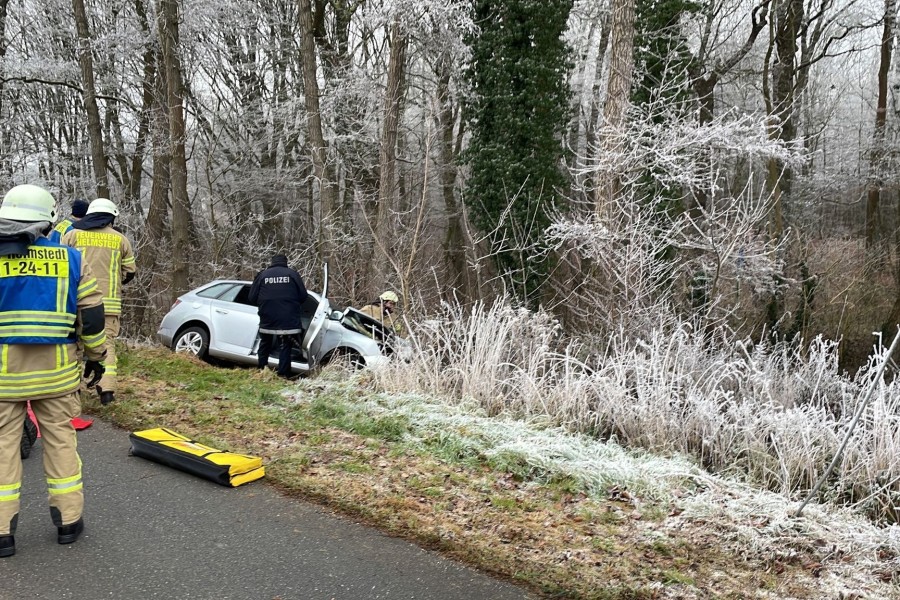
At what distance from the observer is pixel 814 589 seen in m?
3.63

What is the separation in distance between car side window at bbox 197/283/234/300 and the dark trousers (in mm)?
1726

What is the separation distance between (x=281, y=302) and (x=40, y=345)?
5231 mm

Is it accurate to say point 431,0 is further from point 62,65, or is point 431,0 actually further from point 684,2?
point 62,65

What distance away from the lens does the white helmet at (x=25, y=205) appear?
3658mm

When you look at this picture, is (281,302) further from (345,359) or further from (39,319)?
(39,319)

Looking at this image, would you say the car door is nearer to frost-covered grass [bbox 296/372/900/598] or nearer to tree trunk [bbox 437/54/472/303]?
frost-covered grass [bbox 296/372/900/598]

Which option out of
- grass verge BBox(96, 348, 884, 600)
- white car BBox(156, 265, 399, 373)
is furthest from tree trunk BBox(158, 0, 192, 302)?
grass verge BBox(96, 348, 884, 600)

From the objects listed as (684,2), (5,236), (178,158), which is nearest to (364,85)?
(178,158)

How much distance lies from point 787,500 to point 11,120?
863 inches

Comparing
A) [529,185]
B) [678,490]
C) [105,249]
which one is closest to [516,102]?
[529,185]

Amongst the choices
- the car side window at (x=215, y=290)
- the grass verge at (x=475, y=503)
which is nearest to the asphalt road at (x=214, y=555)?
the grass verge at (x=475, y=503)

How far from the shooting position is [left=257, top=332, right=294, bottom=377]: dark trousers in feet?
29.6

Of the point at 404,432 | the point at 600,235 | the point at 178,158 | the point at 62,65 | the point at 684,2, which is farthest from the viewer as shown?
the point at 62,65

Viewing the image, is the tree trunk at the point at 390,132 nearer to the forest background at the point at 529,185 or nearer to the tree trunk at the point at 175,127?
the forest background at the point at 529,185
